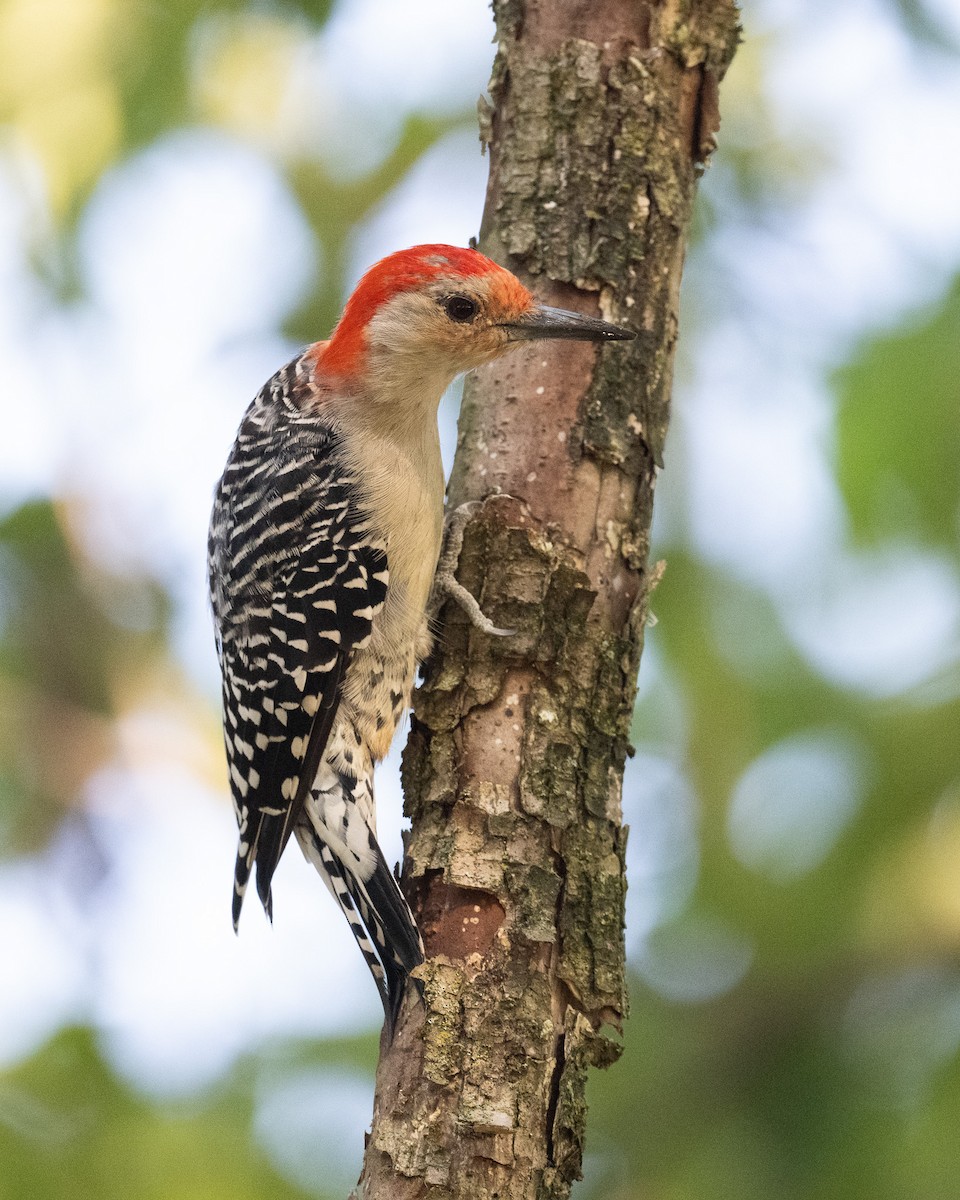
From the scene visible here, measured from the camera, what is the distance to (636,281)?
351 centimetres

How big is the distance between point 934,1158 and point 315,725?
82.4 inches

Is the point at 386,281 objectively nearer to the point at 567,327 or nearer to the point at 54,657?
the point at 567,327

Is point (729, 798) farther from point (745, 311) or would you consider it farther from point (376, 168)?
point (376, 168)

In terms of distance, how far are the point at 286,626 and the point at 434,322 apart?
40.5 inches

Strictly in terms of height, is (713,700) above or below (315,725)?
above

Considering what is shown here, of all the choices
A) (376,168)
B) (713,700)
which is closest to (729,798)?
(713,700)

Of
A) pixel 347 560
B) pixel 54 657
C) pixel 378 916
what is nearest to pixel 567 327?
pixel 347 560

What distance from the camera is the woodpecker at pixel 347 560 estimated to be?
12.0 ft

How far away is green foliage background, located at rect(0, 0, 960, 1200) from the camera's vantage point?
3.88 m

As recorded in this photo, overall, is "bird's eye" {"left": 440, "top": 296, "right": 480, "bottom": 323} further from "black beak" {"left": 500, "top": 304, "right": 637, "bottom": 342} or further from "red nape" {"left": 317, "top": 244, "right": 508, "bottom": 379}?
"black beak" {"left": 500, "top": 304, "right": 637, "bottom": 342}

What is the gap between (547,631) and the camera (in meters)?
3.22

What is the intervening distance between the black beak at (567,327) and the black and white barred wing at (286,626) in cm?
79

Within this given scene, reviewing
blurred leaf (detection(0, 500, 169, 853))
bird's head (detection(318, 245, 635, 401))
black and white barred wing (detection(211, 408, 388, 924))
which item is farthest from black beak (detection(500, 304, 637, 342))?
blurred leaf (detection(0, 500, 169, 853))

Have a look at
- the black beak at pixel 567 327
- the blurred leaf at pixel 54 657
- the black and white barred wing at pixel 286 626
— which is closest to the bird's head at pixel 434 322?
the black beak at pixel 567 327
